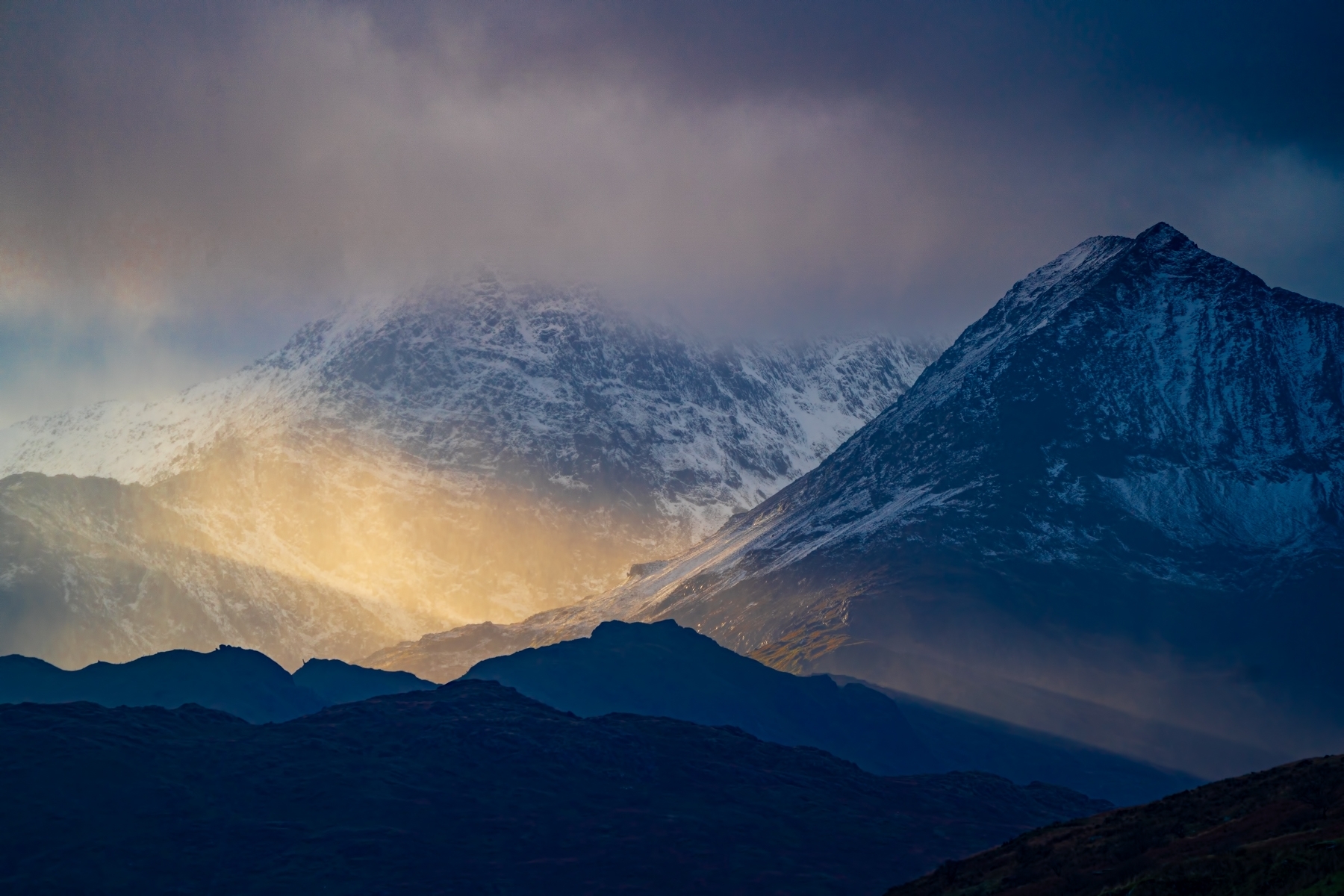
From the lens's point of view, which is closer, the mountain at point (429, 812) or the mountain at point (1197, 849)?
the mountain at point (1197, 849)

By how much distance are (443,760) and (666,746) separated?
3153cm

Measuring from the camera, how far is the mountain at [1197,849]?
247ft

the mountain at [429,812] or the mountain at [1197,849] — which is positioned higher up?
the mountain at [429,812]

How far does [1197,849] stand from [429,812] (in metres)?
98.9

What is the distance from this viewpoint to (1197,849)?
9188cm

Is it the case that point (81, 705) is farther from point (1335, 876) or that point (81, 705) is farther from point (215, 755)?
point (1335, 876)

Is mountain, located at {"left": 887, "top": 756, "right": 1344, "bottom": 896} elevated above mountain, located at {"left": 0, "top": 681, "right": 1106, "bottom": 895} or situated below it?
below

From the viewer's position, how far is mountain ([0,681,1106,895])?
147125 millimetres

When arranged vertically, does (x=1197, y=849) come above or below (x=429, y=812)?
below

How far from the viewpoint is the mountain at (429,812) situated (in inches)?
5792

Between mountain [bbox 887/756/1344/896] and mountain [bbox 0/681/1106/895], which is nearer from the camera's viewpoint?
mountain [bbox 887/756/1344/896]

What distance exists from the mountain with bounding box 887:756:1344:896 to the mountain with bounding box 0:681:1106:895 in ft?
143

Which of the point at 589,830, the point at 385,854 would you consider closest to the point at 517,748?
the point at 589,830

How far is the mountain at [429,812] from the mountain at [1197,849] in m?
43.5
